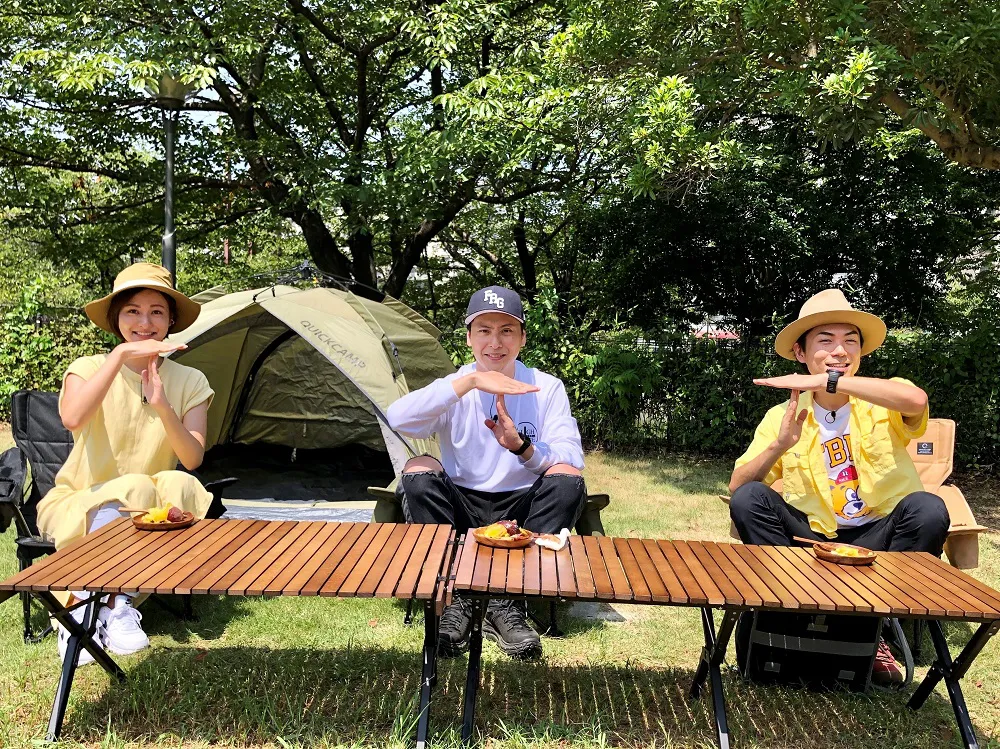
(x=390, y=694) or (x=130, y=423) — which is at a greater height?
(x=130, y=423)

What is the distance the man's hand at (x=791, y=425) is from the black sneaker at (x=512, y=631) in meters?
1.10

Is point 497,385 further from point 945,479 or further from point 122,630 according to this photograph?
point 945,479

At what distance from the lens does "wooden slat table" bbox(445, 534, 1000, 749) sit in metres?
1.90

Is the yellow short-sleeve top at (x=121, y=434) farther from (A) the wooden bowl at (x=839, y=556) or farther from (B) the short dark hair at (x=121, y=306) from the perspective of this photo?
(A) the wooden bowl at (x=839, y=556)

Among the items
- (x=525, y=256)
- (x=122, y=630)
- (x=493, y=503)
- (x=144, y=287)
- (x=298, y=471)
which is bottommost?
(x=298, y=471)

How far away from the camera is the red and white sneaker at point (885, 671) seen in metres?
2.61

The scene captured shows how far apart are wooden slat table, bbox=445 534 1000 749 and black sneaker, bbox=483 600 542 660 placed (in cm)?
62

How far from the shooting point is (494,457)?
10.0 ft

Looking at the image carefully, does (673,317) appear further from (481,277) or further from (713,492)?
(481,277)

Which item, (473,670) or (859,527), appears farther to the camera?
(859,527)

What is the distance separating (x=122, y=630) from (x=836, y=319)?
101 inches

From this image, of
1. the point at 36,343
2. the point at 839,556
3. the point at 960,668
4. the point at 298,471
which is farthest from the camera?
the point at 36,343

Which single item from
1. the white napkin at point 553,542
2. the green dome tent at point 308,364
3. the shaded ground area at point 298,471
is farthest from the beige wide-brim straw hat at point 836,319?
the shaded ground area at point 298,471

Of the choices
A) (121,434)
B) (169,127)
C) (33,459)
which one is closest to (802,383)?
(121,434)
